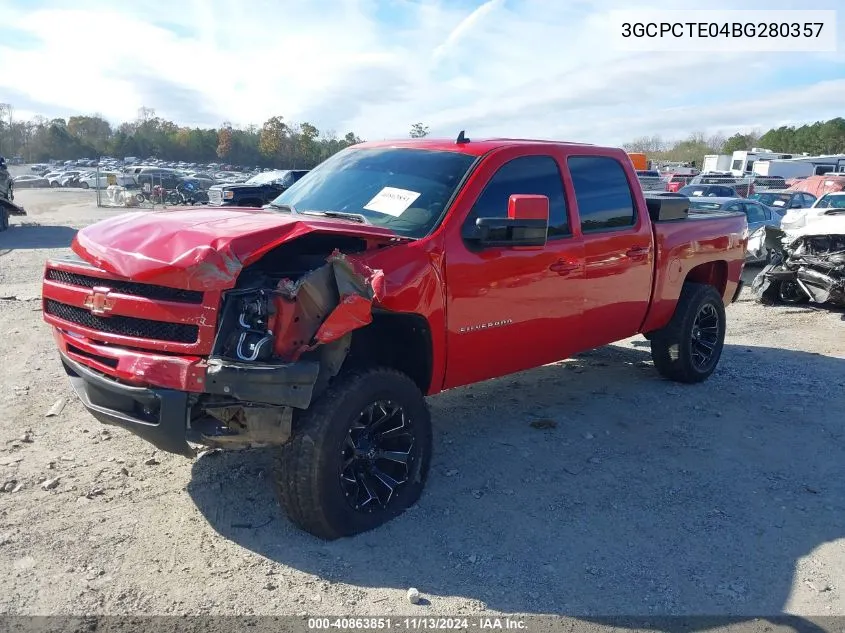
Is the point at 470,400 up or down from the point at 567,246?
down

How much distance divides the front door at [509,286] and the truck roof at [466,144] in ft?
0.38

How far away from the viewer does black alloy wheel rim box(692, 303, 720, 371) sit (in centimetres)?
647

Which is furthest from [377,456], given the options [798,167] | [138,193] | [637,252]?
[798,167]

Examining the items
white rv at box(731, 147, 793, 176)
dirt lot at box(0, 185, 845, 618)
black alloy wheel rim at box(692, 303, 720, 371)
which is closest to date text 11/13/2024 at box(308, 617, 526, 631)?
dirt lot at box(0, 185, 845, 618)

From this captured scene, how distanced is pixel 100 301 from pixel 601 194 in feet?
11.6

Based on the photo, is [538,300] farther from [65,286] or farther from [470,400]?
[65,286]

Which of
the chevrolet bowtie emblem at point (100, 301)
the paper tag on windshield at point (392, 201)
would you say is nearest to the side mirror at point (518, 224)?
the paper tag on windshield at point (392, 201)

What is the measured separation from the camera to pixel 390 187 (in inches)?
176

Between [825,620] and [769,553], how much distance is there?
1.82 ft

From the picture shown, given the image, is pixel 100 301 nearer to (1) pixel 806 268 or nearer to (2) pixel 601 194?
(2) pixel 601 194

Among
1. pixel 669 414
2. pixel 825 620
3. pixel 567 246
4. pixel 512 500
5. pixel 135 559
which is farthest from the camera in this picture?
pixel 669 414

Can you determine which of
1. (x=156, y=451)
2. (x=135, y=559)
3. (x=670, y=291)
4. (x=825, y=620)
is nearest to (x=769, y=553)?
(x=825, y=620)

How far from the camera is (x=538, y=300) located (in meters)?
4.62

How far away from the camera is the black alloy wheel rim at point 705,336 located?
6469 millimetres
